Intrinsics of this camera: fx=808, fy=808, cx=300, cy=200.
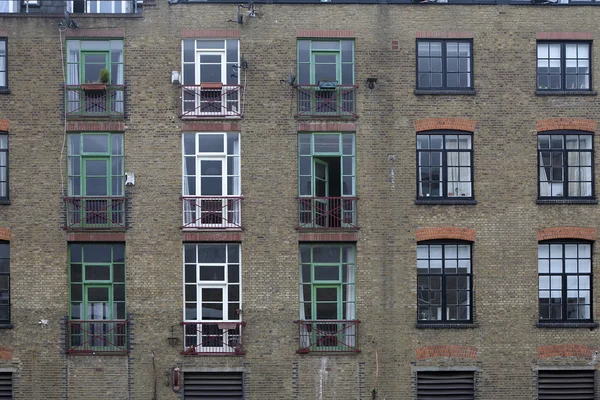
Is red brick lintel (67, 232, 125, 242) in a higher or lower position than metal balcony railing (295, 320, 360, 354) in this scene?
higher

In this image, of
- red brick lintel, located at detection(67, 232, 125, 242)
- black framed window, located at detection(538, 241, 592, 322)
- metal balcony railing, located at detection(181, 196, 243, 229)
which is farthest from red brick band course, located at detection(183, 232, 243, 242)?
black framed window, located at detection(538, 241, 592, 322)

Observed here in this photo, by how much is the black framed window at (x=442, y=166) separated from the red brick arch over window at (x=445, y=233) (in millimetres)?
936

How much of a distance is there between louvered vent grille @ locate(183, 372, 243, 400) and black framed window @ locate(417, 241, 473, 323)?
18.2 feet

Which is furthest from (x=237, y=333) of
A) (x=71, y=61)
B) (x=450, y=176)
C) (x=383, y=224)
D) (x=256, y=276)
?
(x=71, y=61)

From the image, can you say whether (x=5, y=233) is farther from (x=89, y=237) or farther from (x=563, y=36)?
(x=563, y=36)

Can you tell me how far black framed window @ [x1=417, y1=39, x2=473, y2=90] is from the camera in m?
22.3

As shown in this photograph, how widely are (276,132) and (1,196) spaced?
Answer: 7.62 meters

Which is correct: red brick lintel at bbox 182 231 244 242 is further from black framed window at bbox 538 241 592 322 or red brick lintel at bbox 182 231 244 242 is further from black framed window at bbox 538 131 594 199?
black framed window at bbox 538 131 594 199

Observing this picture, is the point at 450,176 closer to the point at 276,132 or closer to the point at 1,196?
the point at 276,132

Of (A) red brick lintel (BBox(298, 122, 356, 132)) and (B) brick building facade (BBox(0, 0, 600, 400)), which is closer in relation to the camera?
(B) brick building facade (BBox(0, 0, 600, 400))

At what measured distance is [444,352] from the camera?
2161 centimetres

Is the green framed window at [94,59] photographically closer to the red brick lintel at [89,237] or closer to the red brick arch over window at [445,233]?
the red brick lintel at [89,237]

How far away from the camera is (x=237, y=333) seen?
21.6 metres

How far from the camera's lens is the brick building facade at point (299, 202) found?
70.7 ft
